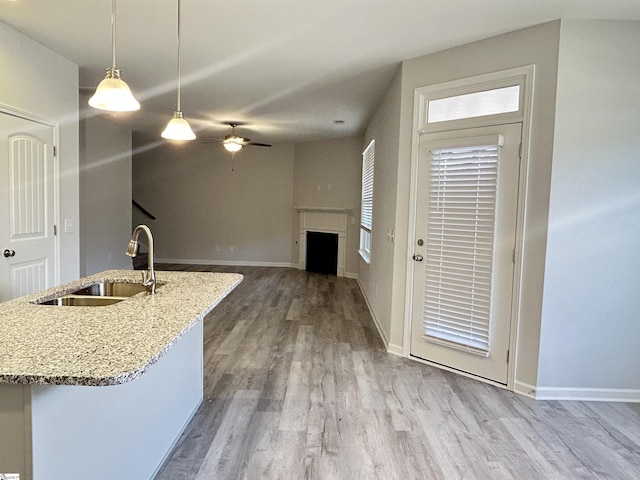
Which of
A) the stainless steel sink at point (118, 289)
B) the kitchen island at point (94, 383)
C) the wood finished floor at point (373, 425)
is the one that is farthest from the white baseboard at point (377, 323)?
the stainless steel sink at point (118, 289)

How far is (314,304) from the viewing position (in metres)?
5.67

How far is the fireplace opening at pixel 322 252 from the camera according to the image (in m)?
8.40

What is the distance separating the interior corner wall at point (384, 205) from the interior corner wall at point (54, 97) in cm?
308

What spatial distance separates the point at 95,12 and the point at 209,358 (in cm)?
277

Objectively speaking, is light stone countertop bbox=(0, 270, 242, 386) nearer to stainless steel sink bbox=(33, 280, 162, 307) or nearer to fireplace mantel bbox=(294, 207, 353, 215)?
stainless steel sink bbox=(33, 280, 162, 307)

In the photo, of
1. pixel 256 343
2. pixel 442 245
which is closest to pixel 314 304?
pixel 256 343

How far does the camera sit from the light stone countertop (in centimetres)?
113

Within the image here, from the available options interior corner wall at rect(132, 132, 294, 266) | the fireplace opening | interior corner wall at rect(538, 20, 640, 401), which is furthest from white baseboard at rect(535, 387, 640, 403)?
interior corner wall at rect(132, 132, 294, 266)

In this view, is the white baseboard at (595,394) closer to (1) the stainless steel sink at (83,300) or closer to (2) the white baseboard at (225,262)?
(1) the stainless steel sink at (83,300)

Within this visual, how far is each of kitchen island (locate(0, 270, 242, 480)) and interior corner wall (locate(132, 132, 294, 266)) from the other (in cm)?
661

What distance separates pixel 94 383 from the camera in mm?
1101

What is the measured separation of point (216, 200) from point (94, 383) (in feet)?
26.8

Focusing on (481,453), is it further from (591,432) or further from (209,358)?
(209,358)

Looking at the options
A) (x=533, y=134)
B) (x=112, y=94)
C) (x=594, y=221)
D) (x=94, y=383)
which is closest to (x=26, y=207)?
(x=112, y=94)
